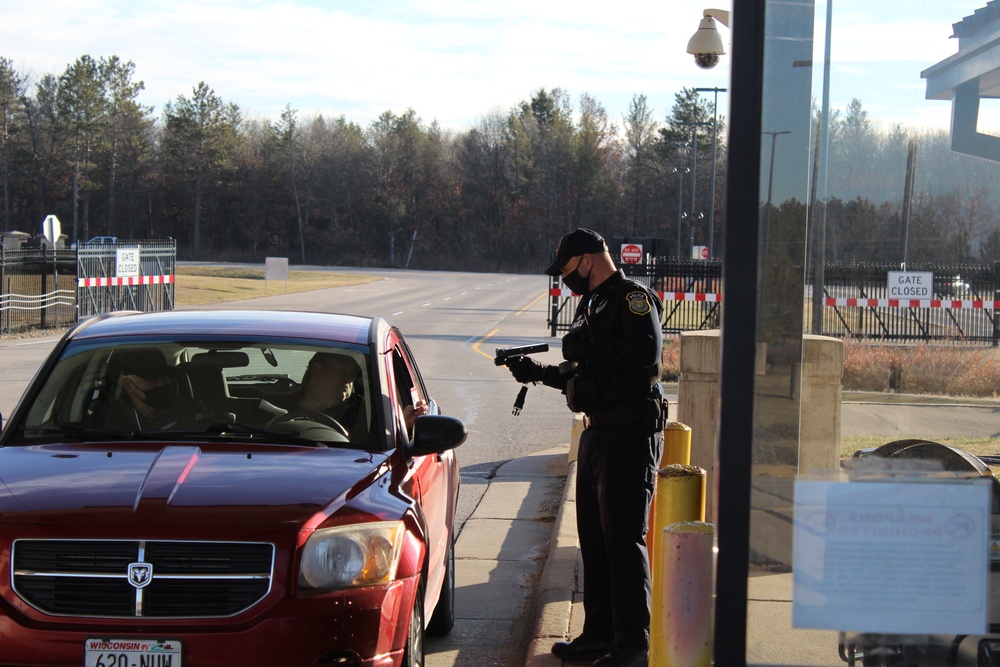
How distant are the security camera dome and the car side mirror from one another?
9.48 meters

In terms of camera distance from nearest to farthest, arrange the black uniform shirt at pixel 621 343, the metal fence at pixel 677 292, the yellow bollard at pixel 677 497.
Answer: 1. the yellow bollard at pixel 677 497
2. the black uniform shirt at pixel 621 343
3. the metal fence at pixel 677 292

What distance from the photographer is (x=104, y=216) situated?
106m

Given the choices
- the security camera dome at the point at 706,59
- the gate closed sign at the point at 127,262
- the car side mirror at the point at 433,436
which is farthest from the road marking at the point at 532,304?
the car side mirror at the point at 433,436

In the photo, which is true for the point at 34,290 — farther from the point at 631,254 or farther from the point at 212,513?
the point at 212,513

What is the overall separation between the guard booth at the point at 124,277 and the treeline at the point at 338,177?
212 ft

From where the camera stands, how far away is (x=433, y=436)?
A: 14.7 ft

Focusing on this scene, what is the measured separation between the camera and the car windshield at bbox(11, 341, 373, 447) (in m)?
4.55

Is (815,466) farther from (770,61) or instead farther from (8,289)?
(8,289)

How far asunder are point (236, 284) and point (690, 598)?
48.9m

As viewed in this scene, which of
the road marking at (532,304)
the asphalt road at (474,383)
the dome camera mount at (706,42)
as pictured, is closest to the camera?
the asphalt road at (474,383)

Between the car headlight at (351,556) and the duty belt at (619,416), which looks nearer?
the car headlight at (351,556)

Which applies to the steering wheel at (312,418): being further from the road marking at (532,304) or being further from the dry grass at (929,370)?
the road marking at (532,304)

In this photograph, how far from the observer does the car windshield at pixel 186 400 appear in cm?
455

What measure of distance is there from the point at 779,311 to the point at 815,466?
476 millimetres
